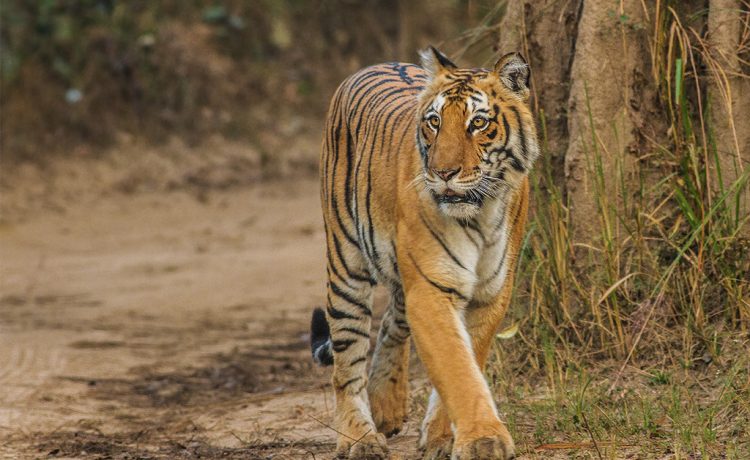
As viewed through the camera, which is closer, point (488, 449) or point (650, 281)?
point (488, 449)

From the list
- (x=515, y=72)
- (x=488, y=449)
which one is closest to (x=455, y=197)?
(x=515, y=72)

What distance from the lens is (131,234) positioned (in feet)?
38.7

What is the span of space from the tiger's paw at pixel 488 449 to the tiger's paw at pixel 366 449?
819mm

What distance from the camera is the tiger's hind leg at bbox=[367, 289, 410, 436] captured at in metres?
5.05

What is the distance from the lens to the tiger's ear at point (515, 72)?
4.12m

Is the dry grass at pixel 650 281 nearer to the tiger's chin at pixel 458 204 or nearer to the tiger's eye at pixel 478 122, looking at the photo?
the tiger's chin at pixel 458 204

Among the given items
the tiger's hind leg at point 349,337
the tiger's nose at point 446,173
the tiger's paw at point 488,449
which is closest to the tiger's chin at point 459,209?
the tiger's nose at point 446,173

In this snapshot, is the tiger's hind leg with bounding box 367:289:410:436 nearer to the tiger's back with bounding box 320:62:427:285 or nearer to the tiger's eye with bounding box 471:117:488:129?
the tiger's back with bounding box 320:62:427:285

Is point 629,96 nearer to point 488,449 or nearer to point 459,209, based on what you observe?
point 459,209

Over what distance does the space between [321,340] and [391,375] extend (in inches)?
13.8

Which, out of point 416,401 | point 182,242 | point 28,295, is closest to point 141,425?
point 416,401

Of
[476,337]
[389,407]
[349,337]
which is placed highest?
[476,337]

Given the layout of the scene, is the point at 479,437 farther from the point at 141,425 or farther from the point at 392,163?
the point at 141,425

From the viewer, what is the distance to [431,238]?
13.7ft
